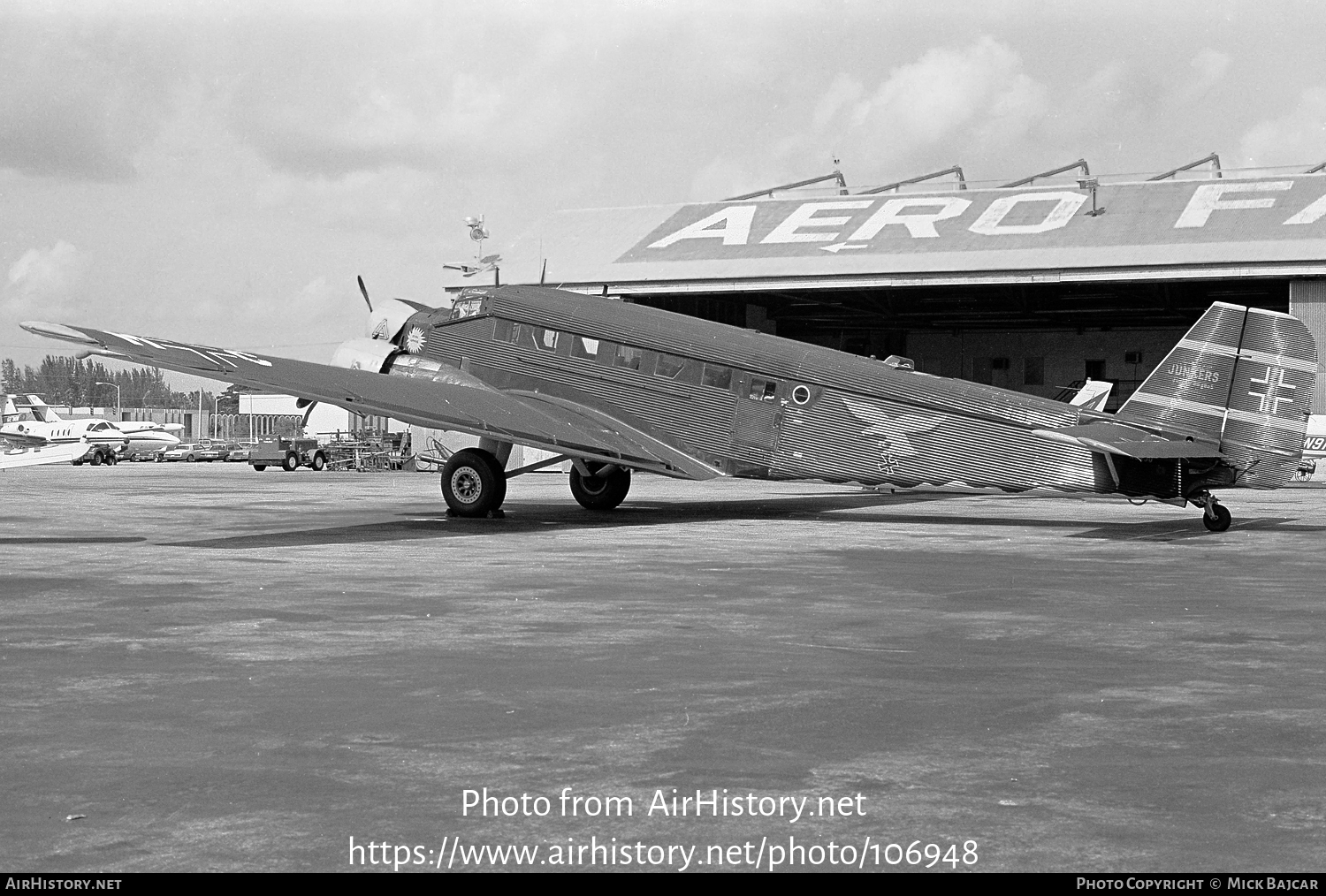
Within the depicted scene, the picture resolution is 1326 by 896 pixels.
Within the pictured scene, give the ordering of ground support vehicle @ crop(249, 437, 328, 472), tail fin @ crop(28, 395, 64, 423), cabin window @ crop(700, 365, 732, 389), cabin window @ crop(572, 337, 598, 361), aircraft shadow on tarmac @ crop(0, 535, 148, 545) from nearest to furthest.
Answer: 1. aircraft shadow on tarmac @ crop(0, 535, 148, 545)
2. cabin window @ crop(700, 365, 732, 389)
3. cabin window @ crop(572, 337, 598, 361)
4. ground support vehicle @ crop(249, 437, 328, 472)
5. tail fin @ crop(28, 395, 64, 423)

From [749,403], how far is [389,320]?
7.67 metres

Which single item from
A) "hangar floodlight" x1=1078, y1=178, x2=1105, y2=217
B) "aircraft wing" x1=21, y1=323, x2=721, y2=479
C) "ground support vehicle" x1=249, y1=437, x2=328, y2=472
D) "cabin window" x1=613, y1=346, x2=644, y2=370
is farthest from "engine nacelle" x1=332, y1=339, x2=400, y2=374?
"ground support vehicle" x1=249, y1=437, x2=328, y2=472

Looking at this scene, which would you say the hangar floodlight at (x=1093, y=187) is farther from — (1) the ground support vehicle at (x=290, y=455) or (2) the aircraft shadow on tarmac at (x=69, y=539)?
(2) the aircraft shadow on tarmac at (x=69, y=539)

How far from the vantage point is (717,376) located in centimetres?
2339

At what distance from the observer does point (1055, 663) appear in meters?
9.56

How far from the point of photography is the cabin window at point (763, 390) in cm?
2281

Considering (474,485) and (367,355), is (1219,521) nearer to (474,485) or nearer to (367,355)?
(474,485)

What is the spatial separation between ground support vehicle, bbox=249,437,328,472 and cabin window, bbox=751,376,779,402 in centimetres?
4351

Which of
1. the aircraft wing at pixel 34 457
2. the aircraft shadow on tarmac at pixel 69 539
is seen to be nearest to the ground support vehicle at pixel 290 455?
the aircraft wing at pixel 34 457

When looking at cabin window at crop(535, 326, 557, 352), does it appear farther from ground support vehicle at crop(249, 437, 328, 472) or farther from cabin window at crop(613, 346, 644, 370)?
ground support vehicle at crop(249, 437, 328, 472)

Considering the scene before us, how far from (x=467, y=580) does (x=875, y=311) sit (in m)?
49.7

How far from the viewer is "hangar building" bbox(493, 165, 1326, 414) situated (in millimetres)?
45969

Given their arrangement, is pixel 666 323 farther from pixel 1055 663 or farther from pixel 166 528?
pixel 1055 663

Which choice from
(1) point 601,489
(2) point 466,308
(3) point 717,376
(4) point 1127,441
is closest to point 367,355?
(2) point 466,308
